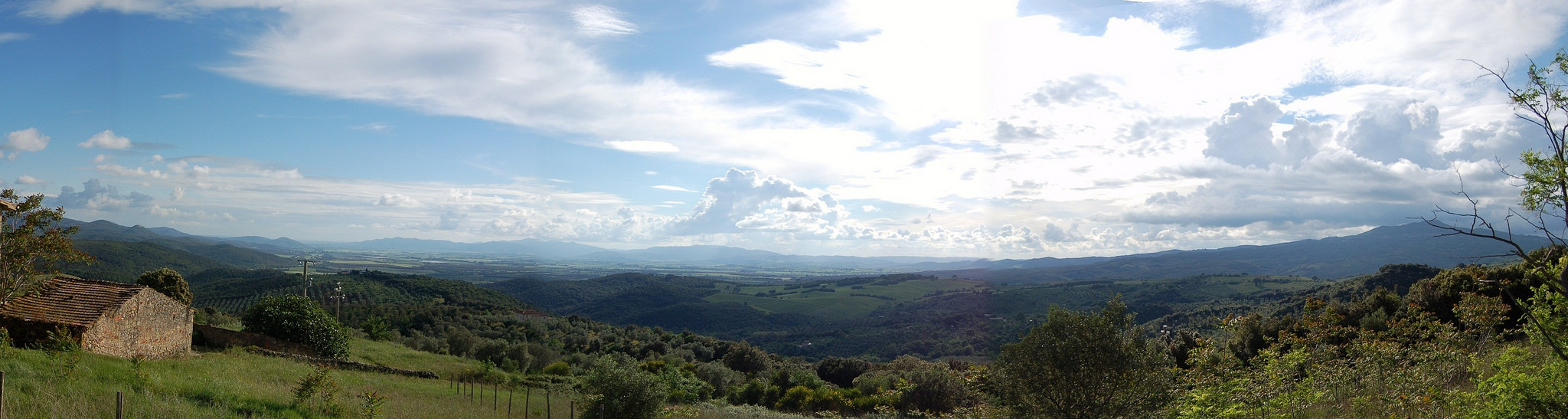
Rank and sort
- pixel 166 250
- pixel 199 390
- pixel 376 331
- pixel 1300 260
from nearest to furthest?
pixel 199 390
pixel 376 331
pixel 166 250
pixel 1300 260

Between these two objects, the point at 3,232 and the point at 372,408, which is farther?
the point at 3,232

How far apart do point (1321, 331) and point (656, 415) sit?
15.1 m

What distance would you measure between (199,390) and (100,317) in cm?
636

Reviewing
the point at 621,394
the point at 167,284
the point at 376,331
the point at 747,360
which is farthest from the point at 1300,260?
the point at 167,284

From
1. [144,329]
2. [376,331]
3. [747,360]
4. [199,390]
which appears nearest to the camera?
[199,390]

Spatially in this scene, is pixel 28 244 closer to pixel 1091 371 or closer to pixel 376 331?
pixel 1091 371

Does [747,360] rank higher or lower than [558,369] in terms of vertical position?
lower

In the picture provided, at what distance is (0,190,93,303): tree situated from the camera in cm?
1367

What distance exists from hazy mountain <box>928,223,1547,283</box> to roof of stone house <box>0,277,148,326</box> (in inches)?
5756

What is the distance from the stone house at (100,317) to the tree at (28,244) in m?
0.58

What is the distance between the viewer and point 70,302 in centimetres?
1545

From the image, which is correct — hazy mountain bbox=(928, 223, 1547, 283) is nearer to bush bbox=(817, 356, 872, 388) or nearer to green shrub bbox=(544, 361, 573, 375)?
bush bbox=(817, 356, 872, 388)

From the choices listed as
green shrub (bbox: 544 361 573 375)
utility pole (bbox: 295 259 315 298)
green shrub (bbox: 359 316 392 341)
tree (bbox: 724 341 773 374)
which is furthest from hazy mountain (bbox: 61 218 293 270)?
tree (bbox: 724 341 773 374)

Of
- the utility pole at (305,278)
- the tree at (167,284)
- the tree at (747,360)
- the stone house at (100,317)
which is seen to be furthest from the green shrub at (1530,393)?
the tree at (167,284)
